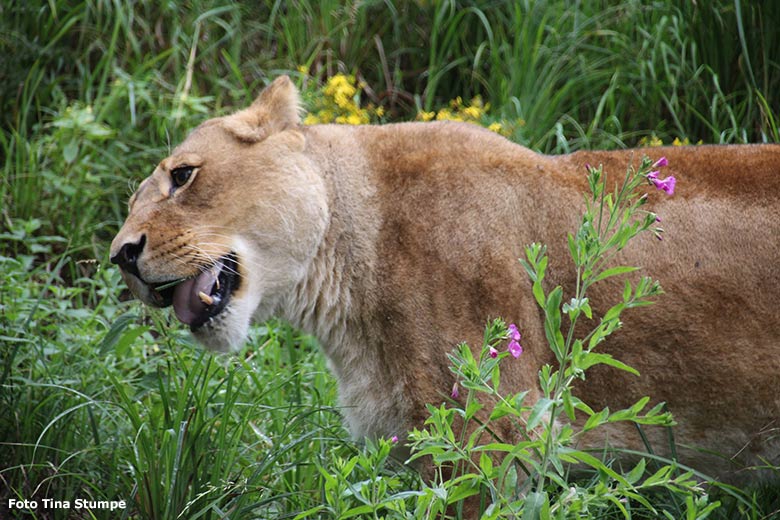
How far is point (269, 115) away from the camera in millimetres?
3928

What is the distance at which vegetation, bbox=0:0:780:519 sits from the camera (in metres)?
4.02

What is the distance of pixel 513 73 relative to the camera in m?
6.68

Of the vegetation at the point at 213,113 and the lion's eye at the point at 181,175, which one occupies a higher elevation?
the lion's eye at the point at 181,175

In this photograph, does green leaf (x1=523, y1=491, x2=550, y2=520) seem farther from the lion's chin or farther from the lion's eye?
the lion's eye

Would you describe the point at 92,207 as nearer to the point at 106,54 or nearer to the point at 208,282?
the point at 106,54

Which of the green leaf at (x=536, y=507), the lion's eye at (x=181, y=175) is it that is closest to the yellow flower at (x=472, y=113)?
the lion's eye at (x=181, y=175)

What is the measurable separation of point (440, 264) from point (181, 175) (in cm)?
97

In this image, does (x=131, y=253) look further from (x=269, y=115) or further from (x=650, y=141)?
(x=650, y=141)

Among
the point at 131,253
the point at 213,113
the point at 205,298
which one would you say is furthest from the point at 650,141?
the point at 131,253

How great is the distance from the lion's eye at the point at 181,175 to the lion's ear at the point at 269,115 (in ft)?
0.71

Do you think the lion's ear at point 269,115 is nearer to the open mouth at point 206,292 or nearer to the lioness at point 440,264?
the lioness at point 440,264

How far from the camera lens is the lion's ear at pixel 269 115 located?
12.7 ft

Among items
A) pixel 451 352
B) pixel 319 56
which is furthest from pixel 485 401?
pixel 319 56

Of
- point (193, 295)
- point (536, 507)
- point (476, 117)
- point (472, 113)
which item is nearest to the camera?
point (536, 507)
